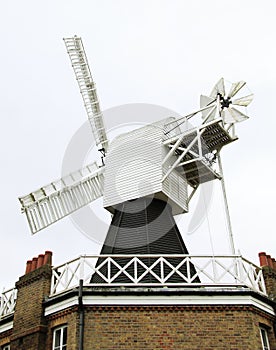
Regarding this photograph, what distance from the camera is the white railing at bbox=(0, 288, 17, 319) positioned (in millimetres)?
14633

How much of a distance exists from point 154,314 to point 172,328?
0.58m

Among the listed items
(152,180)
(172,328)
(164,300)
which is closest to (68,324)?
(164,300)

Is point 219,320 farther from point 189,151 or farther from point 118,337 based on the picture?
point 189,151

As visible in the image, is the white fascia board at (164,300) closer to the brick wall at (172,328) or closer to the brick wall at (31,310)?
the brick wall at (172,328)

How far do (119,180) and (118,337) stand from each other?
21.6 feet

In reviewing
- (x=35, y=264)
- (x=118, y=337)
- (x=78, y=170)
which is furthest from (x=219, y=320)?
(x=78, y=170)

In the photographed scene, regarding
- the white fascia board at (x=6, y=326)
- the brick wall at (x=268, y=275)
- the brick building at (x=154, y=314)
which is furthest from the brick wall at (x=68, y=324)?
the brick wall at (x=268, y=275)

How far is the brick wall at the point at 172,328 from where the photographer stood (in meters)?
11.6

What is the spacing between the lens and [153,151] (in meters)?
16.9

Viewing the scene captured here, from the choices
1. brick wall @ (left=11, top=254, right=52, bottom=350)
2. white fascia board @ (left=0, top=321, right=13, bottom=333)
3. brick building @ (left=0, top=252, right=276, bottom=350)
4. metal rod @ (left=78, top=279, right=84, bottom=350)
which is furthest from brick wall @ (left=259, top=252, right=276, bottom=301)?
white fascia board @ (left=0, top=321, right=13, bottom=333)

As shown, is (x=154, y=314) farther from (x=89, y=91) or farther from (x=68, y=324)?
(x=89, y=91)

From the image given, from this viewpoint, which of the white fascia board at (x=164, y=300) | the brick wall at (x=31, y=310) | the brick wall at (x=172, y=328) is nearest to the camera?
the brick wall at (x=172, y=328)

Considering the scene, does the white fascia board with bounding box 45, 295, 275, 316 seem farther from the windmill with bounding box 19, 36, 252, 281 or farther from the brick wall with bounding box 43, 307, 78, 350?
the windmill with bounding box 19, 36, 252, 281

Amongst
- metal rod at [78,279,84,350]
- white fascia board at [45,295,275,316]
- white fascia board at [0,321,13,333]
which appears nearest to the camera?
metal rod at [78,279,84,350]
